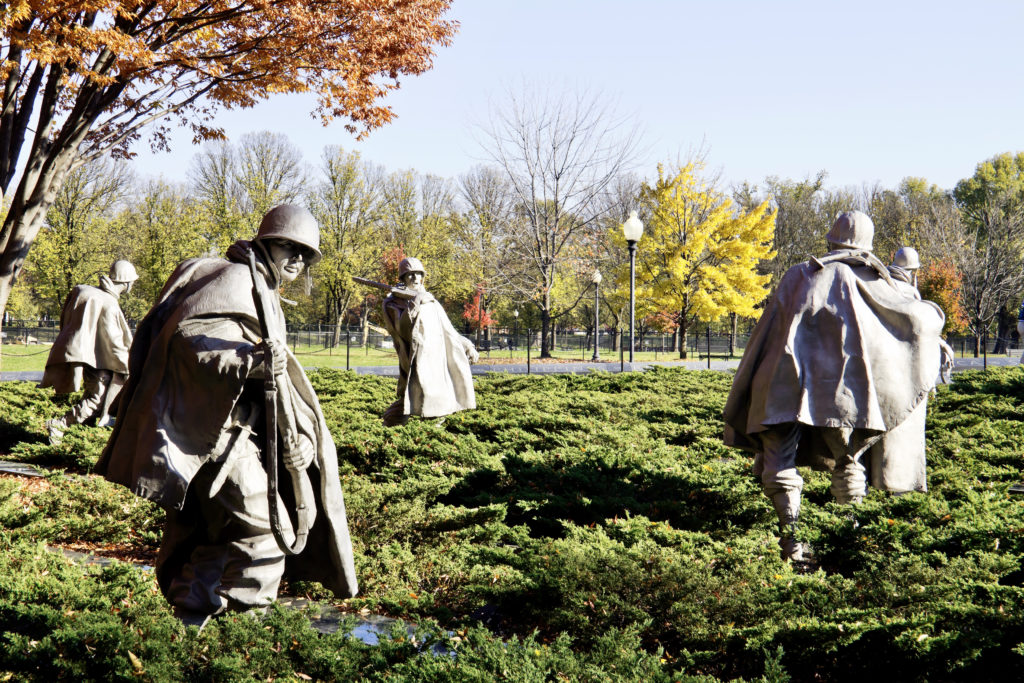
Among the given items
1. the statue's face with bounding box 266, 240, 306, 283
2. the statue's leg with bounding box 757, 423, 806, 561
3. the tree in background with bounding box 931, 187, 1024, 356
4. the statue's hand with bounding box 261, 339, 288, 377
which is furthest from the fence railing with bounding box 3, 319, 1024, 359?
the statue's hand with bounding box 261, 339, 288, 377

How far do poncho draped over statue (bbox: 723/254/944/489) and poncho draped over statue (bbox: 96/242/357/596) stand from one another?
3048mm

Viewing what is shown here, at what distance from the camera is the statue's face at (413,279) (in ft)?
32.0

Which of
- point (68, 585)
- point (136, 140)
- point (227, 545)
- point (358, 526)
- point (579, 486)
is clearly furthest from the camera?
point (136, 140)

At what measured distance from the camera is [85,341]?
9.42 meters

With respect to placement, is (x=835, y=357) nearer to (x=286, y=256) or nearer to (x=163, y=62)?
(x=286, y=256)

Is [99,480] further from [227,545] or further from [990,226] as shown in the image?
[990,226]

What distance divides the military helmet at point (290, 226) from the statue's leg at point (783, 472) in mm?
3320

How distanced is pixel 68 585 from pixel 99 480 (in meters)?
3.14

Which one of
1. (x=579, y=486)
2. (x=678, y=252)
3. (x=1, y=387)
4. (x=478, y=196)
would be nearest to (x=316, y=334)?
(x=478, y=196)

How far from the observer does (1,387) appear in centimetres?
1197

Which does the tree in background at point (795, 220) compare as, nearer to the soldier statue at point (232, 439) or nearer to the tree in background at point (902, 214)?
the tree in background at point (902, 214)

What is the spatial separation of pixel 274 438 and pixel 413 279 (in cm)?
651

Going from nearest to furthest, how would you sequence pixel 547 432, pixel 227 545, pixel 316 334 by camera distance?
pixel 227 545 → pixel 547 432 → pixel 316 334

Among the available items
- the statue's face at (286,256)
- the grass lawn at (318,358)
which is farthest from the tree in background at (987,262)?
the statue's face at (286,256)
